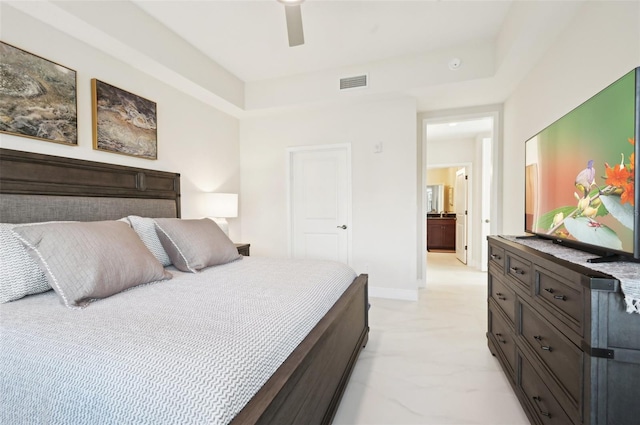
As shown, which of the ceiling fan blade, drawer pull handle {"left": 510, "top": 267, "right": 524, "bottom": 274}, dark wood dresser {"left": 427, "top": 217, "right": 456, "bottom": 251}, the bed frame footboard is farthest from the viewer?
dark wood dresser {"left": 427, "top": 217, "right": 456, "bottom": 251}

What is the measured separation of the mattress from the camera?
28.7 inches

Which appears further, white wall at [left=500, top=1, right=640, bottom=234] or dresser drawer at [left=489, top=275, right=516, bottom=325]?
dresser drawer at [left=489, top=275, right=516, bottom=325]

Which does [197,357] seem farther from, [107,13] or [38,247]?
[107,13]

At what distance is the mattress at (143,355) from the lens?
28.7 inches

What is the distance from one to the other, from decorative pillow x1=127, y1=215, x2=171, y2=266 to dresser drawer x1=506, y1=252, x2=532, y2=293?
217cm

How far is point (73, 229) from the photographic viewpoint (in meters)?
1.43

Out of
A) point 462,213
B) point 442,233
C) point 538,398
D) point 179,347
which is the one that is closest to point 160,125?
point 179,347

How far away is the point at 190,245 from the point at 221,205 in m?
1.45

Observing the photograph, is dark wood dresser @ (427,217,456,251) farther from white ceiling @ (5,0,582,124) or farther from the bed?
the bed

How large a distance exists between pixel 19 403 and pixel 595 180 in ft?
7.54

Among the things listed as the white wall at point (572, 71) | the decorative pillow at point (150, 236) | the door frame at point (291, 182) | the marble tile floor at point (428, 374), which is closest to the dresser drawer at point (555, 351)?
the marble tile floor at point (428, 374)

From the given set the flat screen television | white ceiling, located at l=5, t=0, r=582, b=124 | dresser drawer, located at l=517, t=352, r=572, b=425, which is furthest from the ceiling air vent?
dresser drawer, located at l=517, t=352, r=572, b=425

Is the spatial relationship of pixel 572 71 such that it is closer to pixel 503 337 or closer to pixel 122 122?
pixel 503 337

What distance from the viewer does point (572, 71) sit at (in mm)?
1944
